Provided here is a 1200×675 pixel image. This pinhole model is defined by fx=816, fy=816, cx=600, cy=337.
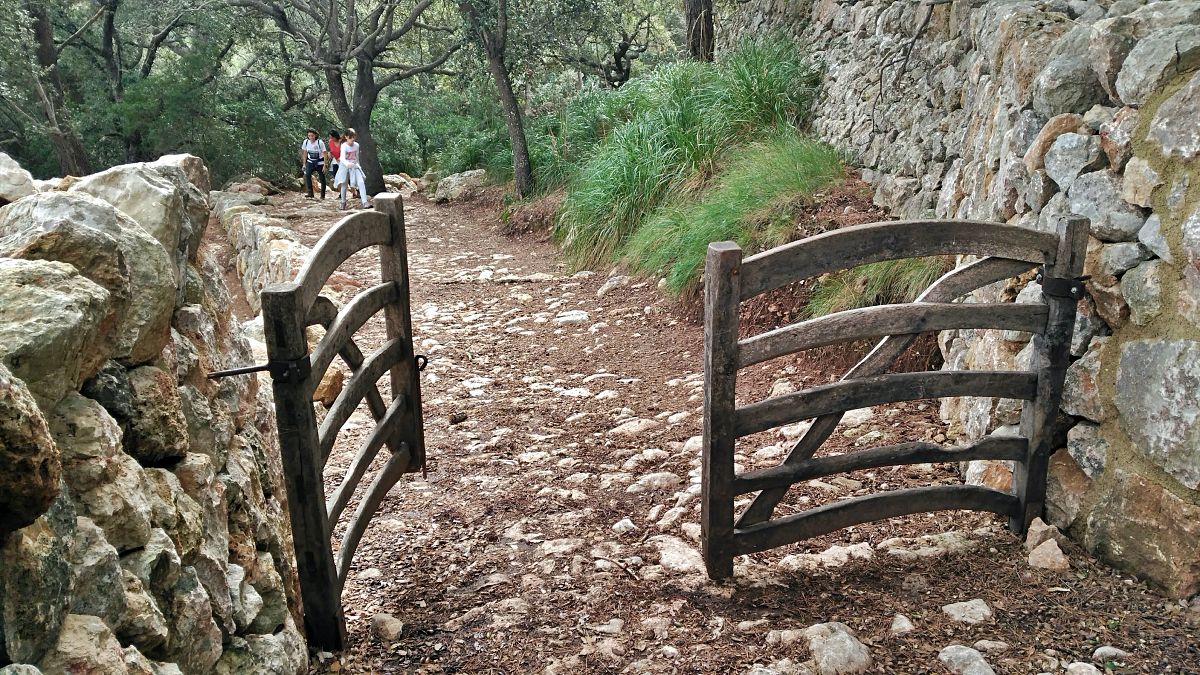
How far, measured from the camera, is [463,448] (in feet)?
16.2

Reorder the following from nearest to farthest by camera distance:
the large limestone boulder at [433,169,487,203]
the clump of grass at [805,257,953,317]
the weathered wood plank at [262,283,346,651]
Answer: the weathered wood plank at [262,283,346,651] < the clump of grass at [805,257,953,317] < the large limestone boulder at [433,169,487,203]

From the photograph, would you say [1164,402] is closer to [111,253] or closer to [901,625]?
[901,625]

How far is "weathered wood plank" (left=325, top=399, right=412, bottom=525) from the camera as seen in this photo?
2.94 metres

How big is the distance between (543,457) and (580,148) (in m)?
8.30

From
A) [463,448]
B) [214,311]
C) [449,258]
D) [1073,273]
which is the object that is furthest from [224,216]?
[1073,273]

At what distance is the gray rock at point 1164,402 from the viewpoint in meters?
2.75

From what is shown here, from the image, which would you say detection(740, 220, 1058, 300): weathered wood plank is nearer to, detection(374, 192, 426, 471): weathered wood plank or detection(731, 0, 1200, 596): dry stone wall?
detection(731, 0, 1200, 596): dry stone wall

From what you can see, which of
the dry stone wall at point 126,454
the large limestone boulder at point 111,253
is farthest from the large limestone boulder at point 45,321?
the large limestone boulder at point 111,253

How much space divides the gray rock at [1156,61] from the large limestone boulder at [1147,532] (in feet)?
4.58

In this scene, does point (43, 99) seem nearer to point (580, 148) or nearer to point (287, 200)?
point (287, 200)

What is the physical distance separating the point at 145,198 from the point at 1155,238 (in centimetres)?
327

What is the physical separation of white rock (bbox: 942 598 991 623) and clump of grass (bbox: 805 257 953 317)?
7.32 feet

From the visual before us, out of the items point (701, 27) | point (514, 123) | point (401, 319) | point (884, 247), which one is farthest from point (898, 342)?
point (514, 123)

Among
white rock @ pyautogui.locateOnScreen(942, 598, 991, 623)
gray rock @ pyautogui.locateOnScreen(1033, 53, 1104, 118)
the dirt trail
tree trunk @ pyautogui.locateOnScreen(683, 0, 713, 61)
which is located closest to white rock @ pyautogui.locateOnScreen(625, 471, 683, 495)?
the dirt trail
